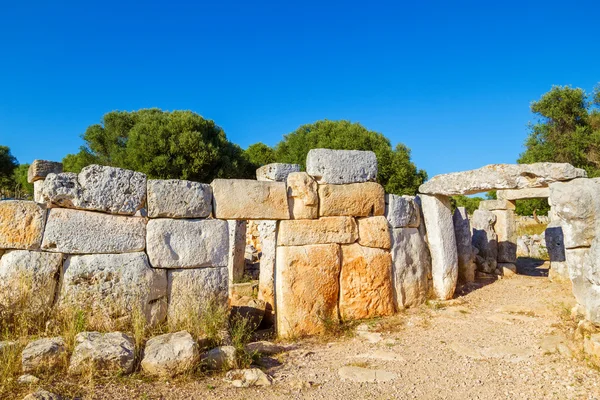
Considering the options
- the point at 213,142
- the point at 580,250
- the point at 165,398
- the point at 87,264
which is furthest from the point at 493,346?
the point at 213,142

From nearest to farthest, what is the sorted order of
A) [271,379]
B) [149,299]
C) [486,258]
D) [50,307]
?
[271,379], [50,307], [149,299], [486,258]

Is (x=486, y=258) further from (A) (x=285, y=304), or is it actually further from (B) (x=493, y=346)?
(A) (x=285, y=304)

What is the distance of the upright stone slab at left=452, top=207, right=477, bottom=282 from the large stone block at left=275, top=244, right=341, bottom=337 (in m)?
3.88

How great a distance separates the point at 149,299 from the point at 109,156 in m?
14.7

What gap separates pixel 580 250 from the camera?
529 centimetres

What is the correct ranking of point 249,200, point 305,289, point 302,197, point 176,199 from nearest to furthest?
point 176,199, point 249,200, point 305,289, point 302,197

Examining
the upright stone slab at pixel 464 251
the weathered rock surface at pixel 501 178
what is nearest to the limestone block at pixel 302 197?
the weathered rock surface at pixel 501 178

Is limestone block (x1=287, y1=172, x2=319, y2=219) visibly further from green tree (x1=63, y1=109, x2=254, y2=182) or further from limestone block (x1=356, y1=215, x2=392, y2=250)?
green tree (x1=63, y1=109, x2=254, y2=182)

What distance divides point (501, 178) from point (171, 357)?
5.25 meters

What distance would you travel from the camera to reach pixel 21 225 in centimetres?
461

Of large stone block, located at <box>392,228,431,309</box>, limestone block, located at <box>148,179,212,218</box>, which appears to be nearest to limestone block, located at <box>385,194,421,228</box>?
large stone block, located at <box>392,228,431,309</box>

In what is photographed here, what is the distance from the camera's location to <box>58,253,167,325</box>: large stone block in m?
4.68

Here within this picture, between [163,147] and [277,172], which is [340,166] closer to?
[277,172]

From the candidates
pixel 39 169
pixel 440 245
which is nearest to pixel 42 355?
pixel 39 169
